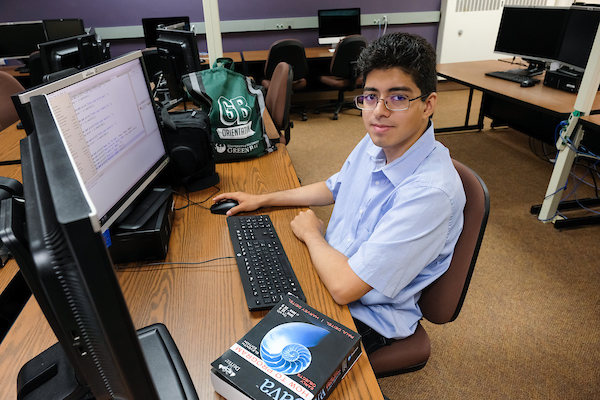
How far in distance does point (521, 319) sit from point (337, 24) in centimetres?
415

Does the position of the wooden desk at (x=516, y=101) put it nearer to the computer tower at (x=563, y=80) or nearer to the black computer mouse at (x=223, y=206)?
the computer tower at (x=563, y=80)

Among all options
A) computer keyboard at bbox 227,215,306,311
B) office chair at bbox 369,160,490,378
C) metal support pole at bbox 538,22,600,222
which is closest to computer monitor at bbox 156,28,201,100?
computer keyboard at bbox 227,215,306,311

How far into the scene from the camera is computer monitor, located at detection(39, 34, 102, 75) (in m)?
2.04

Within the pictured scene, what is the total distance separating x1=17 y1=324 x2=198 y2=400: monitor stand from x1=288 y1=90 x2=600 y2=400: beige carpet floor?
108 centimetres

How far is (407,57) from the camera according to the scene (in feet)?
3.17

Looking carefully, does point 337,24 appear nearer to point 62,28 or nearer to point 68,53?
point 62,28

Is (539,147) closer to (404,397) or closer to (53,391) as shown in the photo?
(404,397)

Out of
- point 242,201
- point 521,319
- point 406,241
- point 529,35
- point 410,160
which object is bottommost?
point 521,319

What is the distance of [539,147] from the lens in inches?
144

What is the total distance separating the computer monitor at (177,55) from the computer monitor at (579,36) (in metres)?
2.48

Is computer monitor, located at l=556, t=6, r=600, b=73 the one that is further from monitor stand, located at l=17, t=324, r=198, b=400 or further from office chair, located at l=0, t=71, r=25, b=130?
office chair, located at l=0, t=71, r=25, b=130

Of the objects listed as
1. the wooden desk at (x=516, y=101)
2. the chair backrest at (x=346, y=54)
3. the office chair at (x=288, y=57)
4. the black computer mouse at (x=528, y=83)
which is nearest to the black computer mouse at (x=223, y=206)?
the wooden desk at (x=516, y=101)

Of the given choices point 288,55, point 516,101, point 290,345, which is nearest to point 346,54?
point 288,55

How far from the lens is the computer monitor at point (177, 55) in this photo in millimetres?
2181
